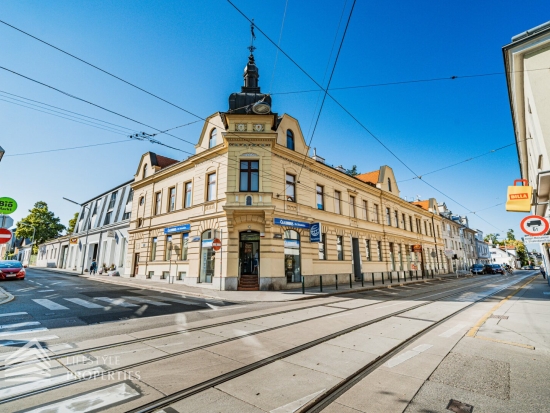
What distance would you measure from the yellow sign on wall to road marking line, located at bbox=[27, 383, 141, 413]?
10.8 meters

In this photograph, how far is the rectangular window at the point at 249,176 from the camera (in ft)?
56.1

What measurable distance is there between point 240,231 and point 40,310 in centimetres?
998

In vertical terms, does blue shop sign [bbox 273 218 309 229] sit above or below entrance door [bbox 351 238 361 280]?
above

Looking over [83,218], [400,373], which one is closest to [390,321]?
[400,373]

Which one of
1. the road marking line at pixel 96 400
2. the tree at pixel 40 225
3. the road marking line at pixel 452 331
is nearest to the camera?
the road marking line at pixel 96 400

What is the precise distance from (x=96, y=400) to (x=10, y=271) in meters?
24.6

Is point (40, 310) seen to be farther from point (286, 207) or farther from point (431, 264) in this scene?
point (431, 264)

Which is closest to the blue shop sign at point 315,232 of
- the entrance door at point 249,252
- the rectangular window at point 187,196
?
the entrance door at point 249,252

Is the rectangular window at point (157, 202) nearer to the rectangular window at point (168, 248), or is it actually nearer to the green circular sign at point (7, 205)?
the rectangular window at point (168, 248)

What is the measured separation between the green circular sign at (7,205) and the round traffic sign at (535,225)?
59.4 feet

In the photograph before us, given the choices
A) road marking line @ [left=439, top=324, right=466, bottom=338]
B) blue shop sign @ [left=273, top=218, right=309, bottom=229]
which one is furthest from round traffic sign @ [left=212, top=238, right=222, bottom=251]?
road marking line @ [left=439, top=324, right=466, bottom=338]

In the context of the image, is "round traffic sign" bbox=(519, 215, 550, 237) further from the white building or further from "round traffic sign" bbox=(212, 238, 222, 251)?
the white building

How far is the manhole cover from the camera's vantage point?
9.65 feet

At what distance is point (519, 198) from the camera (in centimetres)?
820
